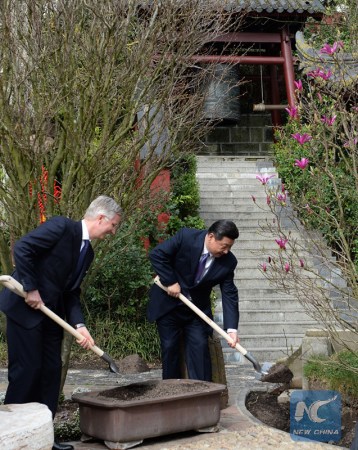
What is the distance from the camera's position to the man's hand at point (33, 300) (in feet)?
17.7

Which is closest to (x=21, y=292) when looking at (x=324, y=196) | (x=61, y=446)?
(x=61, y=446)

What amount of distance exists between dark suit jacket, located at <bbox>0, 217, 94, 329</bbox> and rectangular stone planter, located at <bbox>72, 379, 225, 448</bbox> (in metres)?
0.64

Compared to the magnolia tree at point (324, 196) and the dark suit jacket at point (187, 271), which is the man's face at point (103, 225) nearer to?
the dark suit jacket at point (187, 271)

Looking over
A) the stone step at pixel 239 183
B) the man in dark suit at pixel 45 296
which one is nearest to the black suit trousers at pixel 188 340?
the man in dark suit at pixel 45 296

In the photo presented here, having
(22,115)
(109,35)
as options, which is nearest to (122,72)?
(109,35)

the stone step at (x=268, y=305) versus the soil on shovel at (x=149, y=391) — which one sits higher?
the stone step at (x=268, y=305)

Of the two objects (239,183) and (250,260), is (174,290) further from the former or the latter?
(239,183)

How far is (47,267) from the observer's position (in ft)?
18.4

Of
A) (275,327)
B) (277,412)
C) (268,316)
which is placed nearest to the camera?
(277,412)

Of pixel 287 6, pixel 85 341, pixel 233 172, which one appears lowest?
pixel 85 341

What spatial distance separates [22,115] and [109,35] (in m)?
1.11

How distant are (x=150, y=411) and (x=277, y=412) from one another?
189 centimetres

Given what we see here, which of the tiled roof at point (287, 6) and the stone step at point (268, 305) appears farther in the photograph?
the tiled roof at point (287, 6)

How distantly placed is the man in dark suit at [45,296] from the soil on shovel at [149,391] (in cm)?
45
